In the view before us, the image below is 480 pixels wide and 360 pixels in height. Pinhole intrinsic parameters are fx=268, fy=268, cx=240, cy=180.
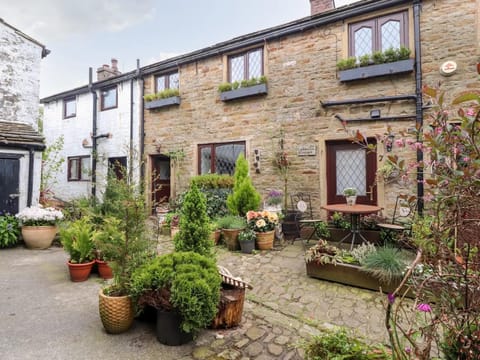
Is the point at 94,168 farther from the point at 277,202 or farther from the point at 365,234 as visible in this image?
the point at 365,234

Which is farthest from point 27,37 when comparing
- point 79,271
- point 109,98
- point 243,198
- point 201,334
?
point 201,334

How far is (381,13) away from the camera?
623cm

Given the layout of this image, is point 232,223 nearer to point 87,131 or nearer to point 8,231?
point 8,231

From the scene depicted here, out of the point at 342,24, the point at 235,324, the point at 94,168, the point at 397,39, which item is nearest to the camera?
the point at 235,324

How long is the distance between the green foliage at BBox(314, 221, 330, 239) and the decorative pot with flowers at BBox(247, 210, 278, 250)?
971mm

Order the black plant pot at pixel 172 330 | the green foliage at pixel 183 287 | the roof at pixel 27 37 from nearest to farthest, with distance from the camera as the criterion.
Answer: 1. the green foliage at pixel 183 287
2. the black plant pot at pixel 172 330
3. the roof at pixel 27 37

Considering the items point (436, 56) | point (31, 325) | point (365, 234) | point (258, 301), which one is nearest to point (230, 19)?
point (436, 56)

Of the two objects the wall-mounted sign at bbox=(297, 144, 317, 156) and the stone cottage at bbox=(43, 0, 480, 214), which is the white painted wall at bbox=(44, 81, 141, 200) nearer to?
the stone cottage at bbox=(43, 0, 480, 214)

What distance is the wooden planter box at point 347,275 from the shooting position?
3.55 meters

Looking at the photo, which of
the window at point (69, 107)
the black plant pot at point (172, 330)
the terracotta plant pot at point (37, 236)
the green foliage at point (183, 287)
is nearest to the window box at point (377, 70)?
the green foliage at point (183, 287)

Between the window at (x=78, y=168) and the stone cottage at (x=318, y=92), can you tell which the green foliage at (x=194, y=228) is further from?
the window at (x=78, y=168)

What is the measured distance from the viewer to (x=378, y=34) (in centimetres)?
631

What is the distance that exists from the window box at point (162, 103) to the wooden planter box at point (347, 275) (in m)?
7.14

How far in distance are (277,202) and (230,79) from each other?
422cm
